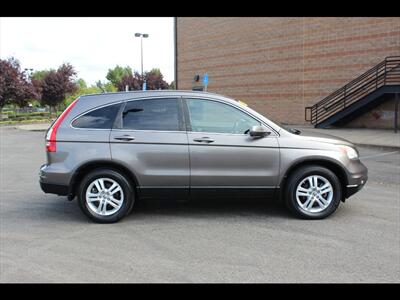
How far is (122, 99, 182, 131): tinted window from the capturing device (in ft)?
17.4

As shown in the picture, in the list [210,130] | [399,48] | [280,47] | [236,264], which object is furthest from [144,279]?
[280,47]

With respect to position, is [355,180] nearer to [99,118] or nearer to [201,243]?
[201,243]

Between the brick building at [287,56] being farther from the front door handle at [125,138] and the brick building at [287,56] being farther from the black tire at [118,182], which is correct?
the black tire at [118,182]

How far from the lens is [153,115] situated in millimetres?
5352

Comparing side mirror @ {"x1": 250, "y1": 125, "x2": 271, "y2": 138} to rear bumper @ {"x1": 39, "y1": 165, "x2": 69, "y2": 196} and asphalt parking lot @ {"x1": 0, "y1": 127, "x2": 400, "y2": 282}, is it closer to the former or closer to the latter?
asphalt parking lot @ {"x1": 0, "y1": 127, "x2": 400, "y2": 282}

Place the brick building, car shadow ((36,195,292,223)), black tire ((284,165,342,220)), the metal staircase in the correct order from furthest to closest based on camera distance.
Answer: the brick building < the metal staircase < car shadow ((36,195,292,223)) < black tire ((284,165,342,220))

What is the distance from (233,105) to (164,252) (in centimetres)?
224

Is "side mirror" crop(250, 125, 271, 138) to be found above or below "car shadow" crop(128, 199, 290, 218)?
above

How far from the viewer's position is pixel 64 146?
5.19m

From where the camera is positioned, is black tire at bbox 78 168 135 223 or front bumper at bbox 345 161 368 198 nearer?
black tire at bbox 78 168 135 223

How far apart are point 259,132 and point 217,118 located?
1.99 feet

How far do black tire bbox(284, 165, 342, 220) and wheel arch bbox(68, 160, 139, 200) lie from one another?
205 centimetres

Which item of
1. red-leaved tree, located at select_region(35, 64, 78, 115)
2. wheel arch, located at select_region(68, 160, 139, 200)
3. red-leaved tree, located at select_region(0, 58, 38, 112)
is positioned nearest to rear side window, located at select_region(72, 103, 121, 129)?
wheel arch, located at select_region(68, 160, 139, 200)

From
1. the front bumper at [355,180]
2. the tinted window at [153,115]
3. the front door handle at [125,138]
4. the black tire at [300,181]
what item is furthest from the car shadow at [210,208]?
the tinted window at [153,115]
